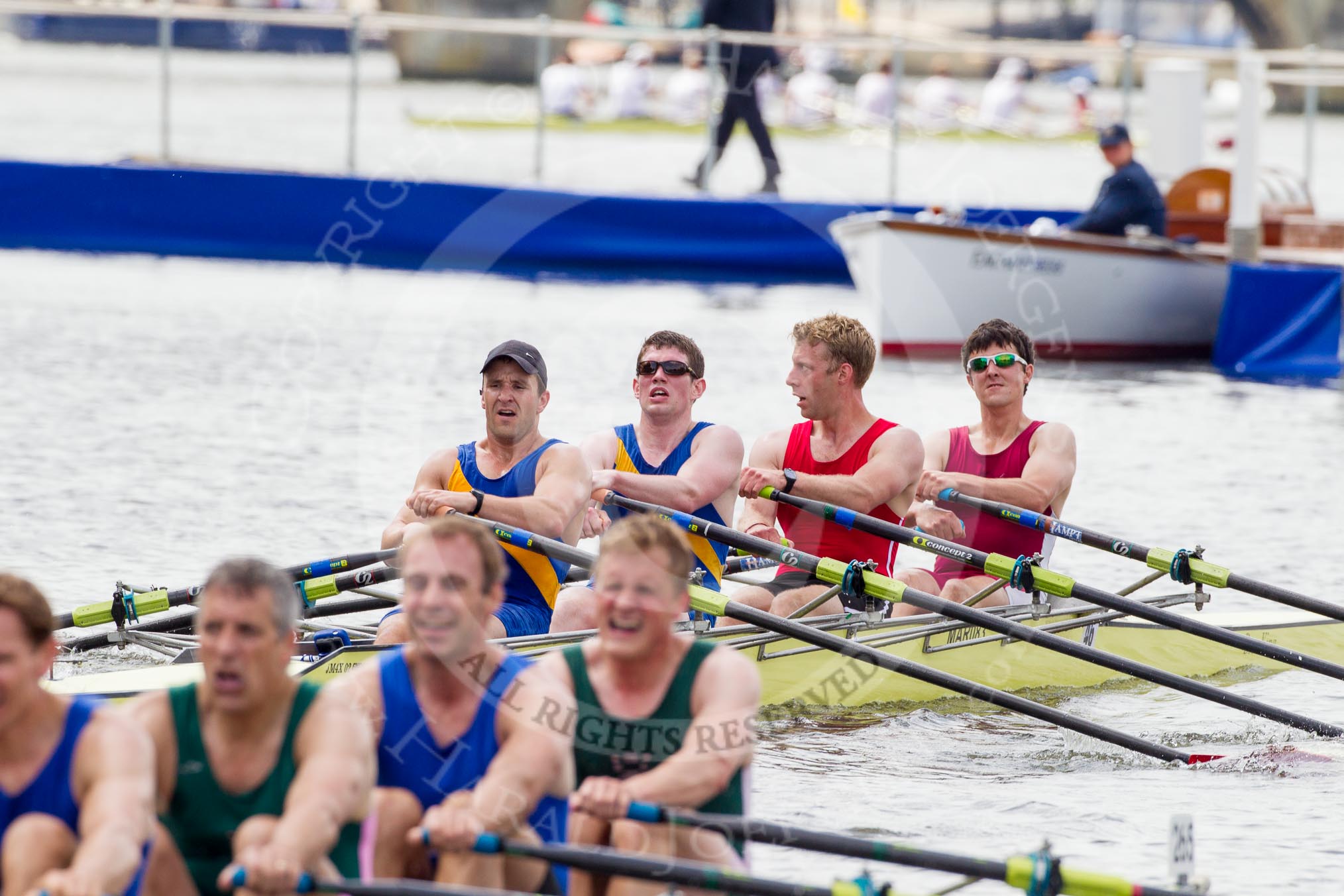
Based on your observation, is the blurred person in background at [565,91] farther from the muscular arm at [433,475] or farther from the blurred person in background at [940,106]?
the muscular arm at [433,475]

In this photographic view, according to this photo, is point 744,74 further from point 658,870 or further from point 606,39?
point 658,870

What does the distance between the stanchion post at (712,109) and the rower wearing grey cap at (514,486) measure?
1095 cm

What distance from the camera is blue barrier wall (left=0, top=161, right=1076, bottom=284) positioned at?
17.6 meters

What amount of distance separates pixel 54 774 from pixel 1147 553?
4.60 metres

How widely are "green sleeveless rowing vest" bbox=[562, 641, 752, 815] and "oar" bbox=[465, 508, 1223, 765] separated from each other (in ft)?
4.74

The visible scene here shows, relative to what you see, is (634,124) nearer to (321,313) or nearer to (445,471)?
(321,313)

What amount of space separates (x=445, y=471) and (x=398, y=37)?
38.1m

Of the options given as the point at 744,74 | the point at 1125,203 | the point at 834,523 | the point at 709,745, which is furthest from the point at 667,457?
the point at 744,74

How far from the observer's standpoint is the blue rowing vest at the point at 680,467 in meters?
6.98

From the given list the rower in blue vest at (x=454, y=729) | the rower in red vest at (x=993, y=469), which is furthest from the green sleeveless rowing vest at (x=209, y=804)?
the rower in red vest at (x=993, y=469)

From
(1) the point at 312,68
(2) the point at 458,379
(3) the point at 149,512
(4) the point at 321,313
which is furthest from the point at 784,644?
(1) the point at 312,68

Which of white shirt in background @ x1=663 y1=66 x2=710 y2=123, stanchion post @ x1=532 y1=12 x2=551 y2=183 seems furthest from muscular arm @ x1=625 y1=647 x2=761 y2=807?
white shirt in background @ x1=663 y1=66 x2=710 y2=123

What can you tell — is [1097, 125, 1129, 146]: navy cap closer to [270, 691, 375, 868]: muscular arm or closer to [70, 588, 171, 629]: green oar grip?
[70, 588, 171, 629]: green oar grip

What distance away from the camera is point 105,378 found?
44.4 feet
